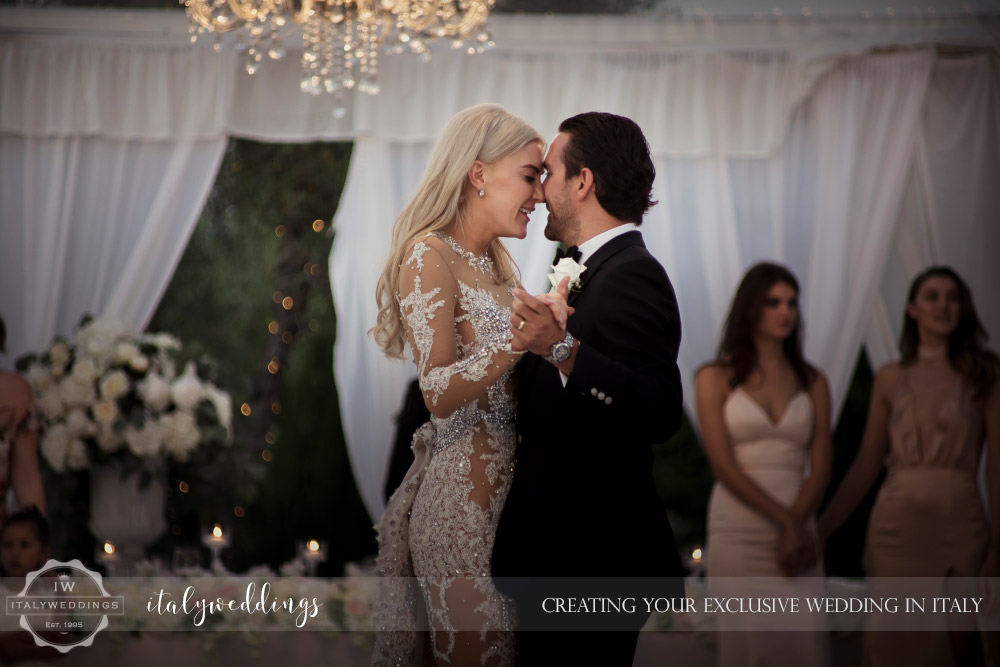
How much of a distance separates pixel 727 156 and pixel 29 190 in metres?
4.05

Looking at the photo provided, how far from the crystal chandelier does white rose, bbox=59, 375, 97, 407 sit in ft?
5.52

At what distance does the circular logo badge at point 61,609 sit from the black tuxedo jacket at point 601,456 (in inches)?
81.9

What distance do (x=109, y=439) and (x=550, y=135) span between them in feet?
9.31

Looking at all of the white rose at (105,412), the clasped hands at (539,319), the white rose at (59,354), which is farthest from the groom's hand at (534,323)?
the white rose at (59,354)

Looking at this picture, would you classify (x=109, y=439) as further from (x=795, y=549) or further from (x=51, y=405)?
(x=795, y=549)

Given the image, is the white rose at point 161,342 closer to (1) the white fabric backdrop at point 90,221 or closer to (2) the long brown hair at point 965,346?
(1) the white fabric backdrop at point 90,221

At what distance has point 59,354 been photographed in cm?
468

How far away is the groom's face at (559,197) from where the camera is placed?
282cm

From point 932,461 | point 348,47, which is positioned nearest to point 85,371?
point 348,47

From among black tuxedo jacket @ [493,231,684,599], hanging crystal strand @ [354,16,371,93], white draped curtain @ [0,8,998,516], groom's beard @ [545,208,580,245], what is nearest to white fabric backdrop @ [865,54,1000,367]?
white draped curtain @ [0,8,998,516]

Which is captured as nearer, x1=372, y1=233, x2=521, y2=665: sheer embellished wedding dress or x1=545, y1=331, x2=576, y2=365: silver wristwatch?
x1=545, y1=331, x2=576, y2=365: silver wristwatch

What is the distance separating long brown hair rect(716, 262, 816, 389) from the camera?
15.7ft

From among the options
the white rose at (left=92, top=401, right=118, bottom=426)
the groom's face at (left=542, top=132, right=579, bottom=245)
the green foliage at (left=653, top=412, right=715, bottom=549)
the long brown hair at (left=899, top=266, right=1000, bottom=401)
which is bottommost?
the green foliage at (left=653, top=412, right=715, bottom=549)

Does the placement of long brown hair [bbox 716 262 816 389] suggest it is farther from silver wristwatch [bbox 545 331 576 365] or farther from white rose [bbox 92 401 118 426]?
white rose [bbox 92 401 118 426]
